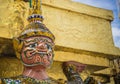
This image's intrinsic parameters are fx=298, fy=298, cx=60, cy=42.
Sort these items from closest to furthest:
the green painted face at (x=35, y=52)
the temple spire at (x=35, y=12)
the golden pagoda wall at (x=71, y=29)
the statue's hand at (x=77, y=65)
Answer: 1. the green painted face at (x=35, y=52)
2. the temple spire at (x=35, y=12)
3. the golden pagoda wall at (x=71, y=29)
4. the statue's hand at (x=77, y=65)

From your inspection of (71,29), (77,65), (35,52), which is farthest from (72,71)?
(35,52)

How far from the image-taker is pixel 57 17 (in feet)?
11.0

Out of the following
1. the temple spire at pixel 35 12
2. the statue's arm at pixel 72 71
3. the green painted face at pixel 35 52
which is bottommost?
the statue's arm at pixel 72 71

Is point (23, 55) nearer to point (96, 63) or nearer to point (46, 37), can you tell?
point (46, 37)

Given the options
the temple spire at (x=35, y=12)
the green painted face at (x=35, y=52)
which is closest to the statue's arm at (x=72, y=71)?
the green painted face at (x=35, y=52)

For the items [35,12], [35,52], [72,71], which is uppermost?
[35,12]

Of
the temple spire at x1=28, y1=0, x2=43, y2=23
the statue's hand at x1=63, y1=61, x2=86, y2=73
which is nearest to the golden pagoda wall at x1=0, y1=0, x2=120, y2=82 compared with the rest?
the statue's hand at x1=63, y1=61, x2=86, y2=73

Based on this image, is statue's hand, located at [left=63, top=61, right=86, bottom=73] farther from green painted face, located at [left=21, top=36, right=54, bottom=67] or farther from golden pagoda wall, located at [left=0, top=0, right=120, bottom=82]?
green painted face, located at [left=21, top=36, right=54, bottom=67]

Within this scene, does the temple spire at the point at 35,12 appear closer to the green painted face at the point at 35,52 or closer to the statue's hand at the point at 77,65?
the green painted face at the point at 35,52

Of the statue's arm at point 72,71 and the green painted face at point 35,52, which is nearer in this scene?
the green painted face at point 35,52

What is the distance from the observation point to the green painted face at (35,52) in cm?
256

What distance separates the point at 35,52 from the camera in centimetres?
256

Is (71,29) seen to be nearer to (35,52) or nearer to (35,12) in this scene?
(35,12)

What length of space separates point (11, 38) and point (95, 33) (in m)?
1.23
